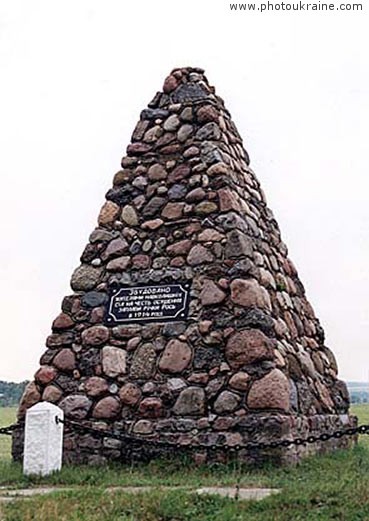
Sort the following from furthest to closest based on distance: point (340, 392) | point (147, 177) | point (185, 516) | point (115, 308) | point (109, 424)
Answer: point (340, 392) < point (147, 177) < point (115, 308) < point (109, 424) < point (185, 516)

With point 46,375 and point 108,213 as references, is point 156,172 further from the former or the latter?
point 46,375

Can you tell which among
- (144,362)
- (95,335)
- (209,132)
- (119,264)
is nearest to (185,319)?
(144,362)

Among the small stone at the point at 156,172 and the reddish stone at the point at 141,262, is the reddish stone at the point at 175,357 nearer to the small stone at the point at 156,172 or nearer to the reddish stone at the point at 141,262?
the reddish stone at the point at 141,262

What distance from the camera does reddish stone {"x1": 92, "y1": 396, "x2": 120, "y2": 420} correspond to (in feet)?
27.0

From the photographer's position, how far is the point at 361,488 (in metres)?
5.29

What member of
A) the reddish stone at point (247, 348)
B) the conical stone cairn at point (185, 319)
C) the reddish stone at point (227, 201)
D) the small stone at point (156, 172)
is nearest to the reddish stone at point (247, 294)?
the conical stone cairn at point (185, 319)

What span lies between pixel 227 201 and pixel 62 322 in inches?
88.7

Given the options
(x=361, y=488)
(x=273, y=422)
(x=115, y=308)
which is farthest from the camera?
(x=115, y=308)

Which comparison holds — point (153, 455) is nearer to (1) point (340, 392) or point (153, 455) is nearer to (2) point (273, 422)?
(2) point (273, 422)

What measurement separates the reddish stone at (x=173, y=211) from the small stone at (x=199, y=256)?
50 centimetres

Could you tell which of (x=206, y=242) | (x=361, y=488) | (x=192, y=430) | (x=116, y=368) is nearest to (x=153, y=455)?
(x=192, y=430)

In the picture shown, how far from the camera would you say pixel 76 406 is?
838 centimetres

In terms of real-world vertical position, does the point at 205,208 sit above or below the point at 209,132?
below

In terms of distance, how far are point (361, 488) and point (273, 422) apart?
84.1 inches
